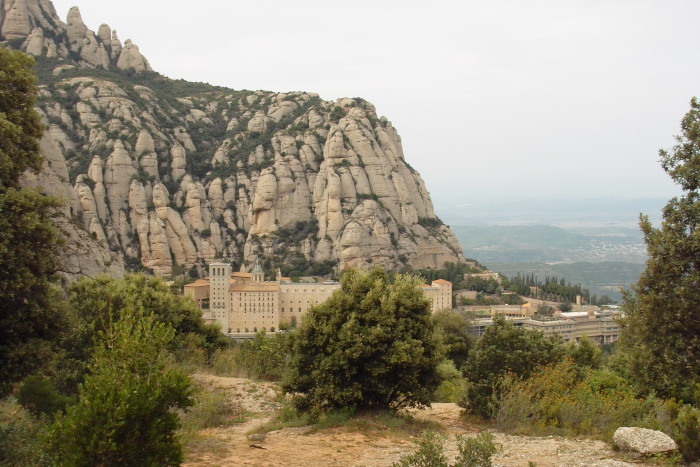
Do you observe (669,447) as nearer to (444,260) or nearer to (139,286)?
(139,286)

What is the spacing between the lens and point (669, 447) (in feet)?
36.6

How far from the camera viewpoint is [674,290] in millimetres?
12656

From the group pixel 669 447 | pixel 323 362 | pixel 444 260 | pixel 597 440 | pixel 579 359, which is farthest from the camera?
pixel 444 260

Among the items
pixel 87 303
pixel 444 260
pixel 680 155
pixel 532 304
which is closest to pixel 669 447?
pixel 680 155

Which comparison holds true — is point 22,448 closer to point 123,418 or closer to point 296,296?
point 123,418

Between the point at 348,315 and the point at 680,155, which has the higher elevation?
the point at 680,155

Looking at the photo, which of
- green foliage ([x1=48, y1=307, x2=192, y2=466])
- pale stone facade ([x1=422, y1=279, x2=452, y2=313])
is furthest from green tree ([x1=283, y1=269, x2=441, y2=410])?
pale stone facade ([x1=422, y1=279, x2=452, y2=313])

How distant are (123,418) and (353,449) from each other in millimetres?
5518

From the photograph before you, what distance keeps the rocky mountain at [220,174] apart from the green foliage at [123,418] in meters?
87.3

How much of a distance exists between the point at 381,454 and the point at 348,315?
4448mm

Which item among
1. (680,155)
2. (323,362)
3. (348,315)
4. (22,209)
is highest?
(680,155)

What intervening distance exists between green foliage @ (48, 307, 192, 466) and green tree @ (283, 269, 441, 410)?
638 centimetres

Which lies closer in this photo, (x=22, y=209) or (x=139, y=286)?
(x=22, y=209)

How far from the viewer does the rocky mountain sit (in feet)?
324
